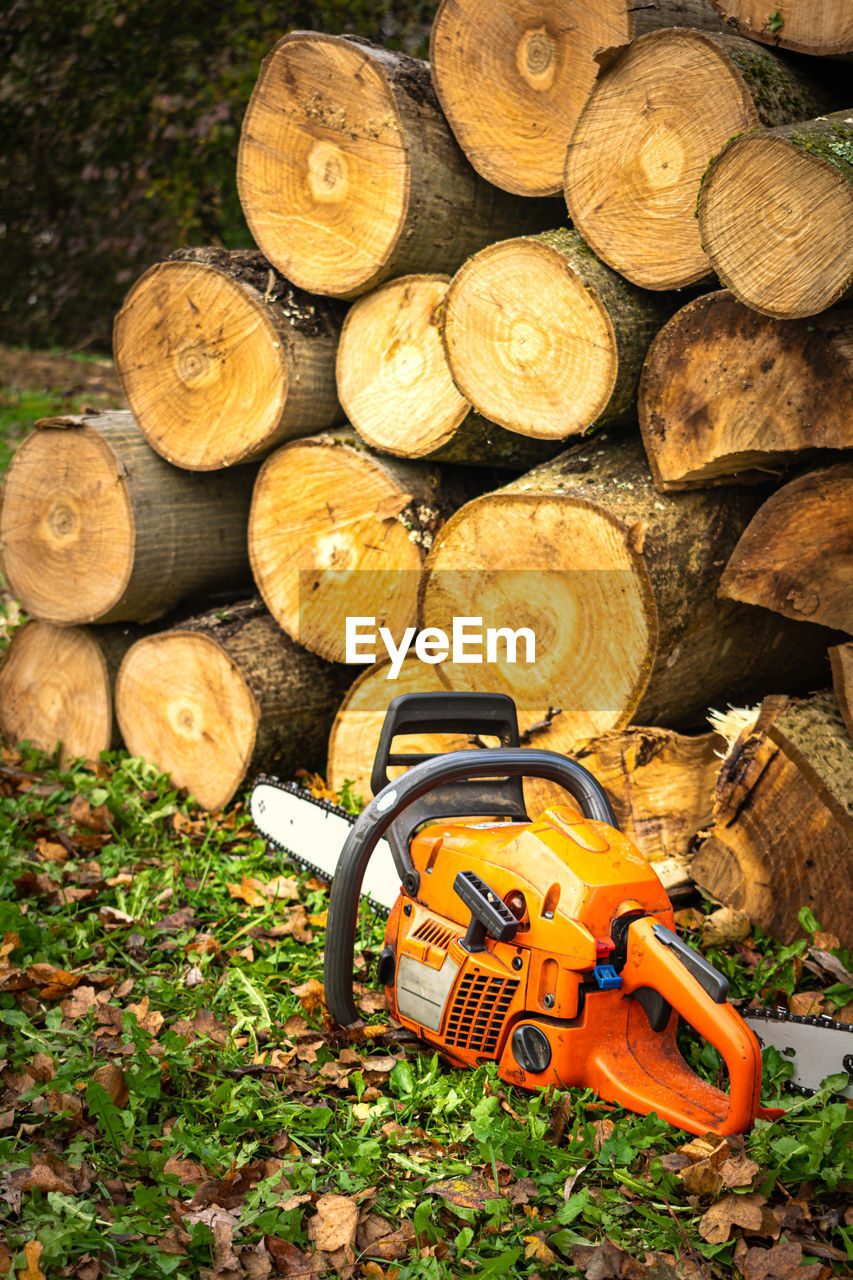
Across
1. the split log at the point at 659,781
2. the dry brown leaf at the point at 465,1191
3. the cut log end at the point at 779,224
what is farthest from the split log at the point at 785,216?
the dry brown leaf at the point at 465,1191

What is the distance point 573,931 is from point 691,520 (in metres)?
1.30

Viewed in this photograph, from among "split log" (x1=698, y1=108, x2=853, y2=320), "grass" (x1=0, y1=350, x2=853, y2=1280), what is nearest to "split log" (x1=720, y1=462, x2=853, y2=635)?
"split log" (x1=698, y1=108, x2=853, y2=320)

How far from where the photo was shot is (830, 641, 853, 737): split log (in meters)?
2.58

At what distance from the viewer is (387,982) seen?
7.97 feet

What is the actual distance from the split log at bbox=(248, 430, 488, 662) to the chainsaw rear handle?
1274 mm

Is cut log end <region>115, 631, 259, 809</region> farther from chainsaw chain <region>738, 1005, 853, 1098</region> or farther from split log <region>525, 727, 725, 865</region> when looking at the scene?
chainsaw chain <region>738, 1005, 853, 1098</region>

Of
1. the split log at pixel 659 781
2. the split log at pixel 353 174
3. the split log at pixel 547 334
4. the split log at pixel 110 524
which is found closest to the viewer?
the split log at pixel 547 334

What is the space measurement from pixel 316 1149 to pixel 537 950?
0.62 meters

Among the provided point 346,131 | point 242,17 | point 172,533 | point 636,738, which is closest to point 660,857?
point 636,738

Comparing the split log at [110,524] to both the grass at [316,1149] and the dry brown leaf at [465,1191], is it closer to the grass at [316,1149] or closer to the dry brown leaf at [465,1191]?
the grass at [316,1149]

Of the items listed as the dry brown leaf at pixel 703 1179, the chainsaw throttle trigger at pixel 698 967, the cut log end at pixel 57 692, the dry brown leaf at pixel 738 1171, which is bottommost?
the cut log end at pixel 57 692

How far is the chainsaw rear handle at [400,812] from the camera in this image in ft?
7.23

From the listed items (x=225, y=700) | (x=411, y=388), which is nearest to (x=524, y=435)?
(x=411, y=388)

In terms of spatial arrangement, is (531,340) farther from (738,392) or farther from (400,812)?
(400,812)
